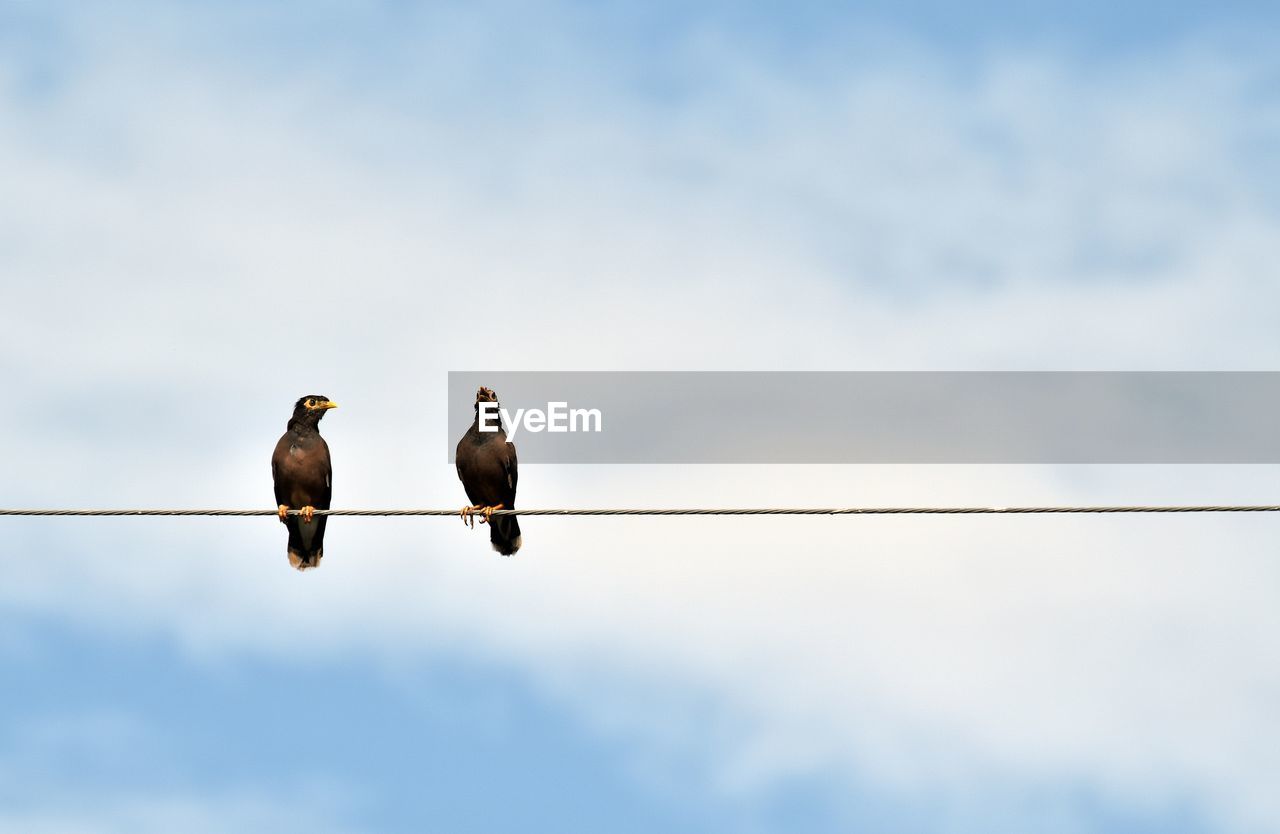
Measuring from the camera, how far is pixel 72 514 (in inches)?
430

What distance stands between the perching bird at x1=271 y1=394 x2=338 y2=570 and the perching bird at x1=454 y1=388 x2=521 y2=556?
4.16ft

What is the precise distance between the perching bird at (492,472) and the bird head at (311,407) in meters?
1.30

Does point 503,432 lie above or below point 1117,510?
above

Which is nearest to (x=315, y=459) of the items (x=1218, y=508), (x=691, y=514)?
(x=691, y=514)

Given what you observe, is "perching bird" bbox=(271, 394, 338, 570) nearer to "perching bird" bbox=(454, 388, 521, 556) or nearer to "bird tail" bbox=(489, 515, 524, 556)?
"perching bird" bbox=(454, 388, 521, 556)

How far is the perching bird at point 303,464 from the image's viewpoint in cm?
1616

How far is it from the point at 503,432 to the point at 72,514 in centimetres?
602

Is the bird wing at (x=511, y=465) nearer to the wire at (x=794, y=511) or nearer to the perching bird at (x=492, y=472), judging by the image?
the perching bird at (x=492, y=472)

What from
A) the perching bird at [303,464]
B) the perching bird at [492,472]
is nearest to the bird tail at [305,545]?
the perching bird at [303,464]

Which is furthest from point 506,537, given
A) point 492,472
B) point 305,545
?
point 305,545

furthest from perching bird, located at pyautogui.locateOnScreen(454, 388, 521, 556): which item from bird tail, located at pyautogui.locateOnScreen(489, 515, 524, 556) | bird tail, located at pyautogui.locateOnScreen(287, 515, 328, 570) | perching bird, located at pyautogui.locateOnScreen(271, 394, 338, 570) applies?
bird tail, located at pyautogui.locateOnScreen(287, 515, 328, 570)

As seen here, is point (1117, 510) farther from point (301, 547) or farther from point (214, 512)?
point (301, 547)

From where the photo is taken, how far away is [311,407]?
53.6 ft

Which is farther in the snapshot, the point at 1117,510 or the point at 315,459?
the point at 315,459
